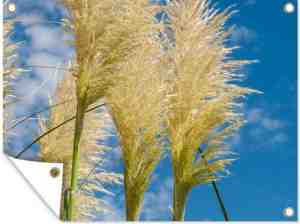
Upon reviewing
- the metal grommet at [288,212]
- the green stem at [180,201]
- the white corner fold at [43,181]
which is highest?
the white corner fold at [43,181]

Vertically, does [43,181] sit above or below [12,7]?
below

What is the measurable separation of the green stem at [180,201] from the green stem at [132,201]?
0.17 metres

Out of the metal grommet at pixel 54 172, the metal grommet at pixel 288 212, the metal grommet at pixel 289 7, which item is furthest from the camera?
the metal grommet at pixel 54 172

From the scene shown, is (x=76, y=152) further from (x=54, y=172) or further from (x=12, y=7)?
(x=12, y=7)

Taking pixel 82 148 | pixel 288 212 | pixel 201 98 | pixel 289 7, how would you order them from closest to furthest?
pixel 288 212 < pixel 289 7 < pixel 201 98 < pixel 82 148

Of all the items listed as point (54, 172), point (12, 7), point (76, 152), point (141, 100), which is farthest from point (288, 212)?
point (12, 7)

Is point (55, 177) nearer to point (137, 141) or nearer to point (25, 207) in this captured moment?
point (25, 207)

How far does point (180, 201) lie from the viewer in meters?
3.14

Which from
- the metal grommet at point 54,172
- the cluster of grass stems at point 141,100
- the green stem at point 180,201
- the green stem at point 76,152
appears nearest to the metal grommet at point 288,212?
the cluster of grass stems at point 141,100

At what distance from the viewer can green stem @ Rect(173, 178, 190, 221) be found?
3127 millimetres

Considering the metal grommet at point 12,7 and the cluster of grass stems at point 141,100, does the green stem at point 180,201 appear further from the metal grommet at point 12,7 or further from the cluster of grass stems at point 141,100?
the metal grommet at point 12,7

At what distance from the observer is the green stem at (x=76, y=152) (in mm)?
3158

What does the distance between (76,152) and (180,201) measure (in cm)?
54

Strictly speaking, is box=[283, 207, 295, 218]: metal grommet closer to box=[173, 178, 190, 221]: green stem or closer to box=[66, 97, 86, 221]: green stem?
box=[173, 178, 190, 221]: green stem
